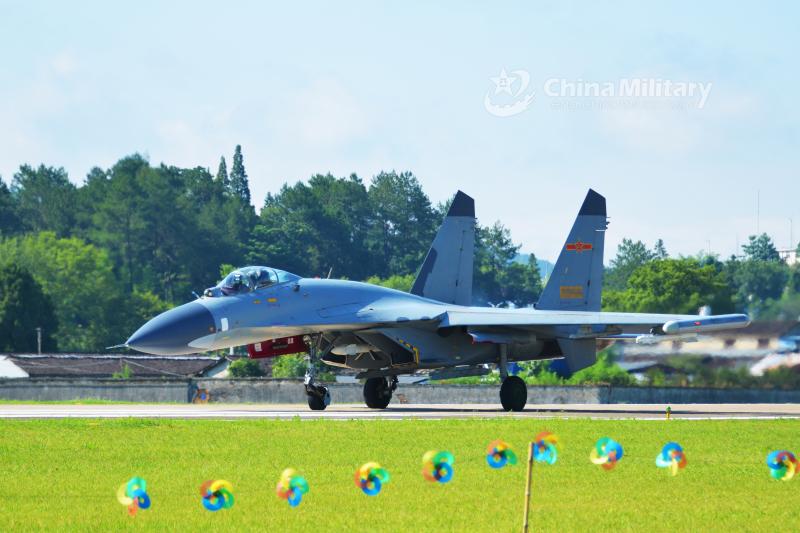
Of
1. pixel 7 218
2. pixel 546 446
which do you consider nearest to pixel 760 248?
pixel 7 218

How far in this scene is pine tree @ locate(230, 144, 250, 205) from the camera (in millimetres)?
148750

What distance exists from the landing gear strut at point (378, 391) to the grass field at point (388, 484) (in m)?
8.52

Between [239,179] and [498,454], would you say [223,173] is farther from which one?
[498,454]

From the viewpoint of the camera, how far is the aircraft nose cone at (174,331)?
27.8 m

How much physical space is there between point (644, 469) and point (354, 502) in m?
4.76

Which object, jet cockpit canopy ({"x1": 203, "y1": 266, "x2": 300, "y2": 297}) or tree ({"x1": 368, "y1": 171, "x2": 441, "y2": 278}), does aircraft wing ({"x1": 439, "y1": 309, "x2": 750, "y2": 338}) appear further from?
tree ({"x1": 368, "y1": 171, "x2": 441, "y2": 278})

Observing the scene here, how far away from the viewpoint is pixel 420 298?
33.5 m

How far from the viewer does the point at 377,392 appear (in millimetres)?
32750

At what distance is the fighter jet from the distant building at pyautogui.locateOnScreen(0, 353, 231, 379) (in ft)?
114

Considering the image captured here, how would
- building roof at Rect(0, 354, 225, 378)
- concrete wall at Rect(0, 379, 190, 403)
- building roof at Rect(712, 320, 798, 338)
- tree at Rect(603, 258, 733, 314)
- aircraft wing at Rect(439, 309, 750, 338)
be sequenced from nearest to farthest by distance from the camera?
aircraft wing at Rect(439, 309, 750, 338) → building roof at Rect(712, 320, 798, 338) → concrete wall at Rect(0, 379, 190, 403) → tree at Rect(603, 258, 733, 314) → building roof at Rect(0, 354, 225, 378)

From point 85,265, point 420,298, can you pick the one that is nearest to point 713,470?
point 420,298

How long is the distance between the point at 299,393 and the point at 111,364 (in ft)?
97.5

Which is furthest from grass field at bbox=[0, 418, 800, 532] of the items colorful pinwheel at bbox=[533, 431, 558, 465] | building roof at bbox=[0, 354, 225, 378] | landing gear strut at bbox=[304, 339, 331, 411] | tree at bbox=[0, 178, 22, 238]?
tree at bbox=[0, 178, 22, 238]

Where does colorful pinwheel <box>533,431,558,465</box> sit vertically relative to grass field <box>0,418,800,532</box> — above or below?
above
